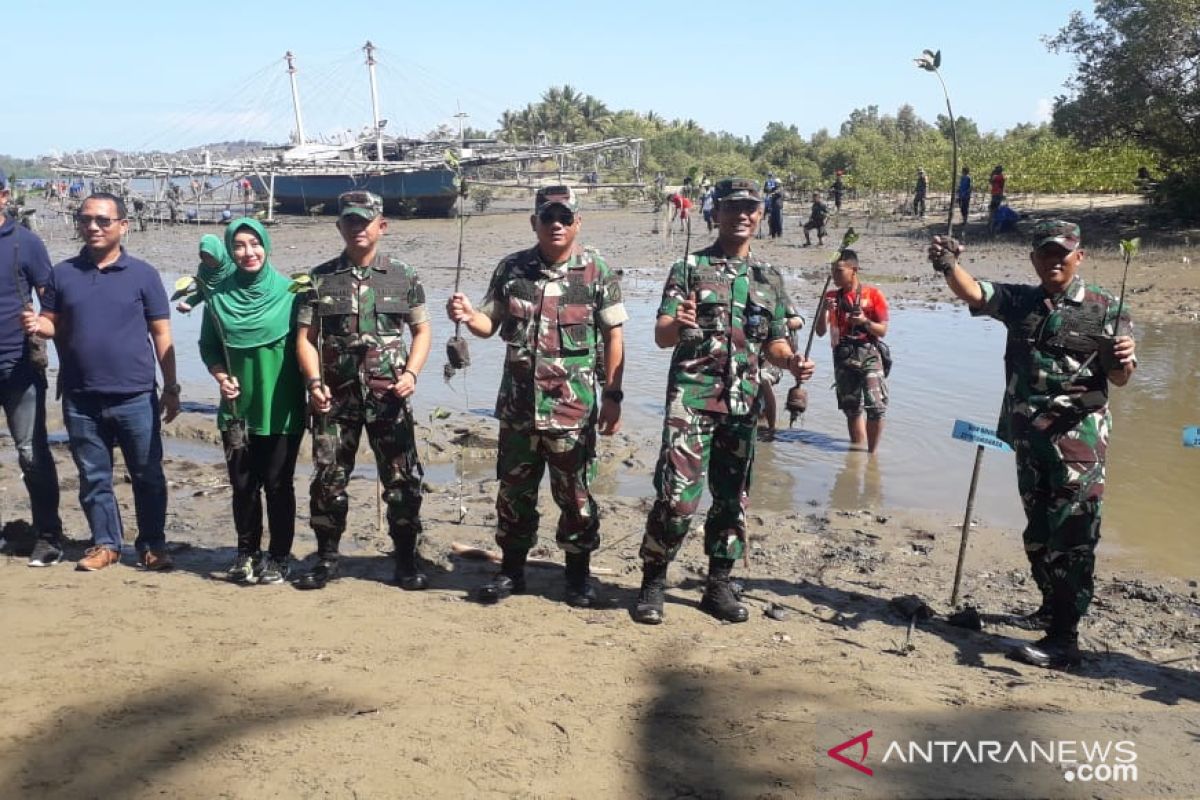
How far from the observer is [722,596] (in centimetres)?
467

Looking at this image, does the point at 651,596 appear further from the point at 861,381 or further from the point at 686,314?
the point at 861,381

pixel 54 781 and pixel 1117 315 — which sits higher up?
pixel 1117 315

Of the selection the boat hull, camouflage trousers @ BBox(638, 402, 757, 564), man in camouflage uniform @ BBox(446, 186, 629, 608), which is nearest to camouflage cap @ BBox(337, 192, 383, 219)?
man in camouflage uniform @ BBox(446, 186, 629, 608)

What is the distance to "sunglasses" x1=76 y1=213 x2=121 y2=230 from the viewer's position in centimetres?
464

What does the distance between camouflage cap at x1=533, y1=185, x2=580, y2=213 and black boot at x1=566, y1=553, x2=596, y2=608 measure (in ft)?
5.58

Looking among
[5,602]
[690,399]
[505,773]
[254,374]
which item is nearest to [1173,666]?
[690,399]

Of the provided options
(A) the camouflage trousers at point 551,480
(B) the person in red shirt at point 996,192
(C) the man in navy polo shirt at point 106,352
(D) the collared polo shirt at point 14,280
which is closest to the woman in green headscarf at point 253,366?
(C) the man in navy polo shirt at point 106,352

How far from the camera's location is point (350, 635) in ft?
13.9

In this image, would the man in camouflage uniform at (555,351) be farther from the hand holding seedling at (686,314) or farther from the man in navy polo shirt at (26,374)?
the man in navy polo shirt at (26,374)

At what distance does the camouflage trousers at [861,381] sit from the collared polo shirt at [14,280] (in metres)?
5.82

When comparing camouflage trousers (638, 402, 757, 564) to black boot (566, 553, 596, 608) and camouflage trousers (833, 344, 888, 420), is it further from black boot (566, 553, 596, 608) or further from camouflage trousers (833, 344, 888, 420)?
camouflage trousers (833, 344, 888, 420)

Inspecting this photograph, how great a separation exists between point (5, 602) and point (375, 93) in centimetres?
4524

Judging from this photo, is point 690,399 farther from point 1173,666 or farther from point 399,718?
point 1173,666

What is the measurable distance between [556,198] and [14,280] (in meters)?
2.86
